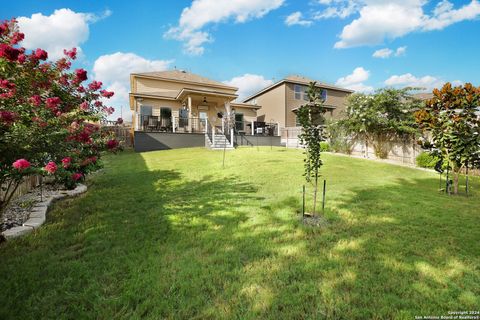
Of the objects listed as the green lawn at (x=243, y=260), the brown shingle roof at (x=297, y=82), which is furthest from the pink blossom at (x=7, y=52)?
the brown shingle roof at (x=297, y=82)

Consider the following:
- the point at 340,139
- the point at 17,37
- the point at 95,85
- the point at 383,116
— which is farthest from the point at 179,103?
the point at 17,37

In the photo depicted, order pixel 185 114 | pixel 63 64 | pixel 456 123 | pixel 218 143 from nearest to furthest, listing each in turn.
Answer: pixel 63 64 → pixel 456 123 → pixel 218 143 → pixel 185 114

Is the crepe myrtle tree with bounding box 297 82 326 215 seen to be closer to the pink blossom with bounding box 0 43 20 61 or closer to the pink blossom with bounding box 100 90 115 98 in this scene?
the pink blossom with bounding box 0 43 20 61

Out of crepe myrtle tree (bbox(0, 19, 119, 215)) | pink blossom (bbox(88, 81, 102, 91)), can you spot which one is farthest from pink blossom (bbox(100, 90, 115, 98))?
crepe myrtle tree (bbox(0, 19, 119, 215))

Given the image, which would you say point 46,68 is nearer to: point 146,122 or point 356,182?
point 356,182

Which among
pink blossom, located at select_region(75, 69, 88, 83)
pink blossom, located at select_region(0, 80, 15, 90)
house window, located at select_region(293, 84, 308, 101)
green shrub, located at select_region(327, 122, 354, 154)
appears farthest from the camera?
house window, located at select_region(293, 84, 308, 101)

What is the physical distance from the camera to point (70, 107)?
14.3 feet

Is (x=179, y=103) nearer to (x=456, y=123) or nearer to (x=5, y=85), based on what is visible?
(x=5, y=85)

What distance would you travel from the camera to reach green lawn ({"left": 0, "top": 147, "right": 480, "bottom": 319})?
194cm

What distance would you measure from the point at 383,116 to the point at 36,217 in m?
15.0

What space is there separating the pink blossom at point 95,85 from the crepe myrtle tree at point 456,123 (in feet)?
26.3

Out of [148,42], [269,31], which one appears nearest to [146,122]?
[148,42]

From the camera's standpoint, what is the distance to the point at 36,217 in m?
3.89

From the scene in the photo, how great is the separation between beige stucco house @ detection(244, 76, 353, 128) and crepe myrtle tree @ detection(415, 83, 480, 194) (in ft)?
56.3
